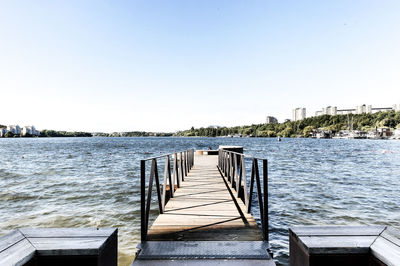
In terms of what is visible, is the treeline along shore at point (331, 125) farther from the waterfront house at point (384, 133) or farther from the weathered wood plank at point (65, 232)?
the weathered wood plank at point (65, 232)

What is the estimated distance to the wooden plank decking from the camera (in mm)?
3635

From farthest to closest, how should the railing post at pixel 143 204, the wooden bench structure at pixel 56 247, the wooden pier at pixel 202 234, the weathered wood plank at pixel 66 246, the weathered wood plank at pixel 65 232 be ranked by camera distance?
1. the railing post at pixel 143 204
2. the wooden pier at pixel 202 234
3. the weathered wood plank at pixel 65 232
4. the weathered wood plank at pixel 66 246
5. the wooden bench structure at pixel 56 247

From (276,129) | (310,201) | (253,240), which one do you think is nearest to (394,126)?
(276,129)

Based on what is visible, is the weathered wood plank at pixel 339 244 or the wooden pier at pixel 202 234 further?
the wooden pier at pixel 202 234

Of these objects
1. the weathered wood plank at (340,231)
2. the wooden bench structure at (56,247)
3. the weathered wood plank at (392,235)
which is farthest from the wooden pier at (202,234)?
the weathered wood plank at (392,235)

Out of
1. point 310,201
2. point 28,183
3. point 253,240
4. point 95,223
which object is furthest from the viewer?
point 28,183

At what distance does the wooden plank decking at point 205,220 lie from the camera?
3.63 m

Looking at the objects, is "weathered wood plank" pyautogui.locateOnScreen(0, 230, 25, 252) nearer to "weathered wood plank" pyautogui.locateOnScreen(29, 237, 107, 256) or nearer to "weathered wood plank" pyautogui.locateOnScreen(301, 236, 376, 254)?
"weathered wood plank" pyautogui.locateOnScreen(29, 237, 107, 256)

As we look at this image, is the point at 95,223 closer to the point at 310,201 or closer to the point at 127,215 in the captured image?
the point at 127,215

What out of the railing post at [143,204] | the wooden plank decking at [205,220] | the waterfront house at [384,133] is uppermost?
the waterfront house at [384,133]

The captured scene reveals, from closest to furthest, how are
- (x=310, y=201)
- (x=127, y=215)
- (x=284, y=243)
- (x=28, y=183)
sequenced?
(x=284, y=243) → (x=127, y=215) → (x=310, y=201) → (x=28, y=183)

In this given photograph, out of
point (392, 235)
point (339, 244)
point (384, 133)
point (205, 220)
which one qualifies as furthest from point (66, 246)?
point (384, 133)

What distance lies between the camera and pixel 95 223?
24.1 feet

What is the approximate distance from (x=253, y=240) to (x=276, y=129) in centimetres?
17034
